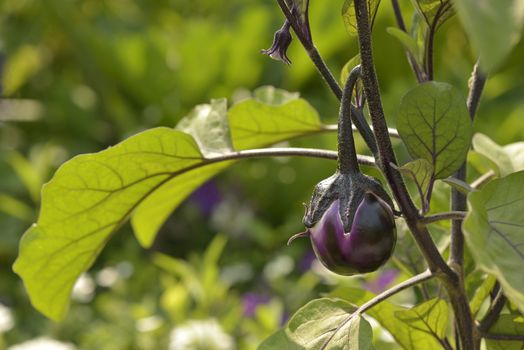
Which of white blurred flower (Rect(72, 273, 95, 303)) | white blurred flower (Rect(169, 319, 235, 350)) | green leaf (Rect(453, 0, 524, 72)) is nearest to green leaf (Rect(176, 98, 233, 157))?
green leaf (Rect(453, 0, 524, 72))

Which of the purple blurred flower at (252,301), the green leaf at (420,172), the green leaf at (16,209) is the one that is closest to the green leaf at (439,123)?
the green leaf at (420,172)

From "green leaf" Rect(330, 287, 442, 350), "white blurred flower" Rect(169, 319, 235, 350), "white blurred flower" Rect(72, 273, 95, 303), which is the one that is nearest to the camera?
"green leaf" Rect(330, 287, 442, 350)

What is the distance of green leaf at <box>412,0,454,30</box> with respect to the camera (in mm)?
542

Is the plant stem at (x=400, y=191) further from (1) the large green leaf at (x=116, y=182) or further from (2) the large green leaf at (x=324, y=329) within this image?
(1) the large green leaf at (x=116, y=182)

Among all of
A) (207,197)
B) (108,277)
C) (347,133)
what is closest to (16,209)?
(108,277)

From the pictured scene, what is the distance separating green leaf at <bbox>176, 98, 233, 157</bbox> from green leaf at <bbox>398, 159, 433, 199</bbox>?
177 mm

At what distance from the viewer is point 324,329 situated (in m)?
0.54

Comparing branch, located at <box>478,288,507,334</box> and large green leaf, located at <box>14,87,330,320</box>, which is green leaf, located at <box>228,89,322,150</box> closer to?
large green leaf, located at <box>14,87,330,320</box>

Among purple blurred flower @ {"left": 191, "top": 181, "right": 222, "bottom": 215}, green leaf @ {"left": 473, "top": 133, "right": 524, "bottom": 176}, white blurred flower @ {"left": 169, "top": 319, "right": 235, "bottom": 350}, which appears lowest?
purple blurred flower @ {"left": 191, "top": 181, "right": 222, "bottom": 215}

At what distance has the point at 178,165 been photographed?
24.6 inches

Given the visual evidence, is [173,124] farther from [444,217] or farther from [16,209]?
[444,217]

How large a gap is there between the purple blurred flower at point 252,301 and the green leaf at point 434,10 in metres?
1.19

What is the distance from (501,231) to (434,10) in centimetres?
17

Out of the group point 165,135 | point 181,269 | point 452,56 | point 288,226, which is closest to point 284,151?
point 165,135
